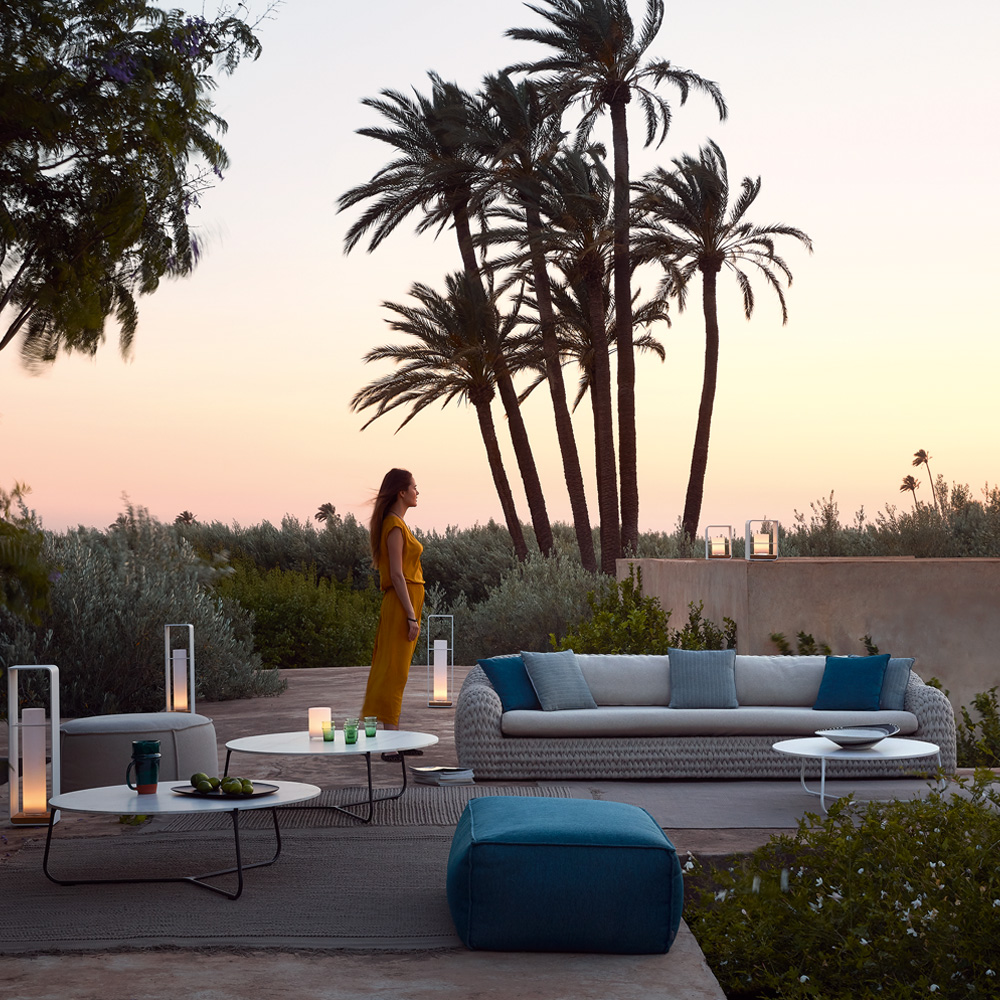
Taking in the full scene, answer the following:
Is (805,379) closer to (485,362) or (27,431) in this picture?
(485,362)

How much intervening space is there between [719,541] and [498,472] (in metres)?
8.28

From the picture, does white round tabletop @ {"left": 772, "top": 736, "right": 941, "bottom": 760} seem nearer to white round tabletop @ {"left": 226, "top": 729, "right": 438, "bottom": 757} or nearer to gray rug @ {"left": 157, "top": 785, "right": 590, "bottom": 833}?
gray rug @ {"left": 157, "top": 785, "right": 590, "bottom": 833}

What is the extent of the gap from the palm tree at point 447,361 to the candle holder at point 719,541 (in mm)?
7269

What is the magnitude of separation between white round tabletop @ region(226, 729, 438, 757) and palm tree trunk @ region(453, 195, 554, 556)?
39.8ft

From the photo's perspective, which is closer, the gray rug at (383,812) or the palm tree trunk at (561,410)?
the gray rug at (383,812)

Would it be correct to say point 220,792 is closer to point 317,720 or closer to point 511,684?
point 317,720

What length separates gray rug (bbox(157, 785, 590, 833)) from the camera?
5633 mm

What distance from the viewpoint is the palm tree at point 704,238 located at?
58.1 feet

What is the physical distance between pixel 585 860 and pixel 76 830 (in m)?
2.98

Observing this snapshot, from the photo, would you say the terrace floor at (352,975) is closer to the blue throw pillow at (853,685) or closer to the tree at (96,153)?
the tree at (96,153)

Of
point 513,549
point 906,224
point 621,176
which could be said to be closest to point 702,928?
point 906,224

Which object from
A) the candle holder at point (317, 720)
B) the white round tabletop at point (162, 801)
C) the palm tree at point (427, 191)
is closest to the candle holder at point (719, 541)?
the candle holder at point (317, 720)

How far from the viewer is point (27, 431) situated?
556 cm

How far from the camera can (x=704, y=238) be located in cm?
1811
